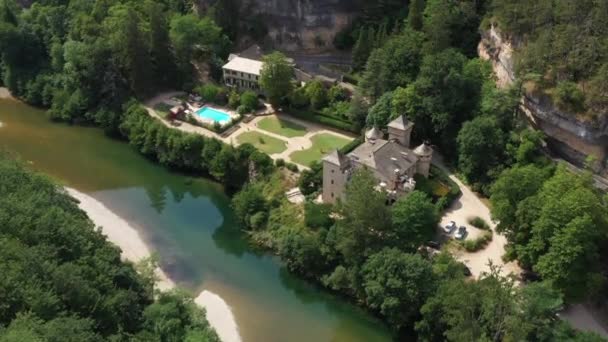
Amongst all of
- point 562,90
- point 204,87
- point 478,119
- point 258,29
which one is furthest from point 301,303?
point 258,29

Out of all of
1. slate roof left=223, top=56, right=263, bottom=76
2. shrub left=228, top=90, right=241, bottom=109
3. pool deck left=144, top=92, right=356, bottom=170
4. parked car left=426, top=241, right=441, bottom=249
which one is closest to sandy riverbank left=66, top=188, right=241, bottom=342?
pool deck left=144, top=92, right=356, bottom=170

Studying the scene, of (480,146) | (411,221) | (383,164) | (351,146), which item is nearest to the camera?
(411,221)

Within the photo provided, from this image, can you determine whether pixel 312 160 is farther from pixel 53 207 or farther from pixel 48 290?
pixel 48 290

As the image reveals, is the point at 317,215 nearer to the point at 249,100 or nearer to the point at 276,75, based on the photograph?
the point at 276,75

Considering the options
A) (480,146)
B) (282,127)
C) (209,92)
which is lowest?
(282,127)

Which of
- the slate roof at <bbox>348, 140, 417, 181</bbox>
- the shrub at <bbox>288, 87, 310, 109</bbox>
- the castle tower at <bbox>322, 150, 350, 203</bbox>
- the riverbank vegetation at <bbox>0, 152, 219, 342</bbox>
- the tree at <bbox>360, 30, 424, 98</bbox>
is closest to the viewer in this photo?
the riverbank vegetation at <bbox>0, 152, 219, 342</bbox>

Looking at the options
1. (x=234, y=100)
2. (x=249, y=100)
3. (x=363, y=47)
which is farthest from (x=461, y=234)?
(x=234, y=100)

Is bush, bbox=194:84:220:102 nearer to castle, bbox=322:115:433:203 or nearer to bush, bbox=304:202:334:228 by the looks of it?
castle, bbox=322:115:433:203
